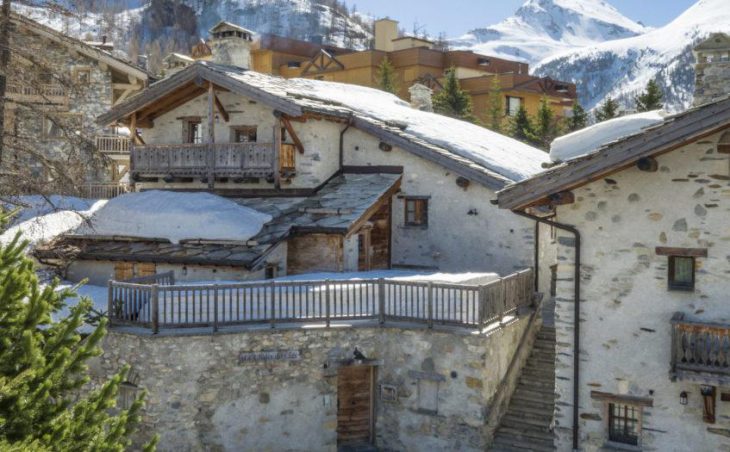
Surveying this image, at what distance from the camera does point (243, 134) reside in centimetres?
2472

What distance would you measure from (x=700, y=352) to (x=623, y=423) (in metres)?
2.34

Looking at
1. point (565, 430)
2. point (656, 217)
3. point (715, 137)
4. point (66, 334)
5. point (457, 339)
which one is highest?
point (715, 137)

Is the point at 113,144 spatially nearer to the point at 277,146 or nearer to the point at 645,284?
the point at 277,146

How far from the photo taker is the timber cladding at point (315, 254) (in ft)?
68.4

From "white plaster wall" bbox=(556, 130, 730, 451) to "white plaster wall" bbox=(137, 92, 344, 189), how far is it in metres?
10.5

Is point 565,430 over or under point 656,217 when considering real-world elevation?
under

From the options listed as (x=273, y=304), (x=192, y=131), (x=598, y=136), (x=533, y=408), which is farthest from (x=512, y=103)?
(x=273, y=304)

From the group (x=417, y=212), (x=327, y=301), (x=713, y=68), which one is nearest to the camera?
(x=327, y=301)

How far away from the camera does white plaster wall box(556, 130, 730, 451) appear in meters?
13.5

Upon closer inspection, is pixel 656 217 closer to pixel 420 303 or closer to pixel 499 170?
pixel 420 303

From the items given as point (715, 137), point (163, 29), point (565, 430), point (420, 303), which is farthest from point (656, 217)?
point (163, 29)

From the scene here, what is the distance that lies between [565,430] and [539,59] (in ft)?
631

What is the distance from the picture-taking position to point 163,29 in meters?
138

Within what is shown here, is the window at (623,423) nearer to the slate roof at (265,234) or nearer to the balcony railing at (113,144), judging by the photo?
the slate roof at (265,234)
